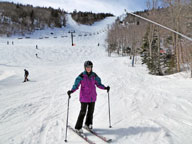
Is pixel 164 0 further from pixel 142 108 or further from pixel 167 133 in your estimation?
pixel 167 133

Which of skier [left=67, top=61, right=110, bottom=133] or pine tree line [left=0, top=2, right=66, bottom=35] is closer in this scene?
skier [left=67, top=61, right=110, bottom=133]

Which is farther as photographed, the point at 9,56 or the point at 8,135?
the point at 9,56

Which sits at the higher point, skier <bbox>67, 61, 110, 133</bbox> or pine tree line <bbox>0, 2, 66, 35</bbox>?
pine tree line <bbox>0, 2, 66, 35</bbox>

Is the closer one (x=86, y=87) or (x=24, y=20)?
(x=86, y=87)

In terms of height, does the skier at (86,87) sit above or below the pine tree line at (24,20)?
below

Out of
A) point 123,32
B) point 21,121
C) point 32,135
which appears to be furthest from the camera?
point 123,32

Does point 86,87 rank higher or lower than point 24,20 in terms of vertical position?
lower

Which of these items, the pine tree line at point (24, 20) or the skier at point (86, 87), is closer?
the skier at point (86, 87)

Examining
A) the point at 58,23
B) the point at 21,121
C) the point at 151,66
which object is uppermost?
the point at 58,23

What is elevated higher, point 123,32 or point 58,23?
point 58,23

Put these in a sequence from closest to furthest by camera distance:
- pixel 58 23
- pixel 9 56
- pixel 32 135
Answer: pixel 32 135, pixel 9 56, pixel 58 23

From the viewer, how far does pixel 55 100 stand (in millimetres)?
7668

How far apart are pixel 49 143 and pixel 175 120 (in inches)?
154

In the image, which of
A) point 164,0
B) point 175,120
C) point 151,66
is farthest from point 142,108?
point 164,0
